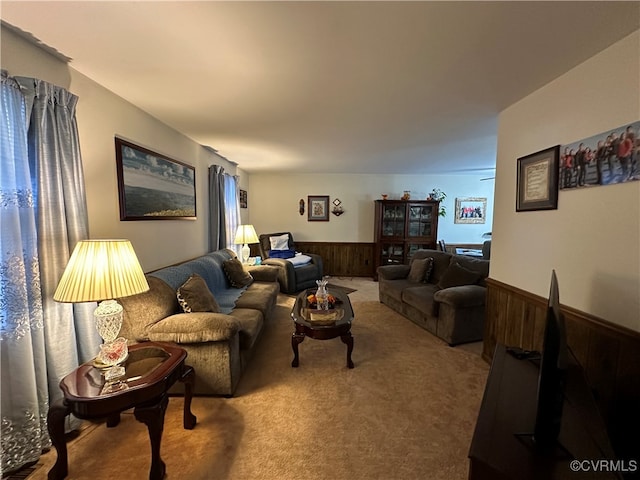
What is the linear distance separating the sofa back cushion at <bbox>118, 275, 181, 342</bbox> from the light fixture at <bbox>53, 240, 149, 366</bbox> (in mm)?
502

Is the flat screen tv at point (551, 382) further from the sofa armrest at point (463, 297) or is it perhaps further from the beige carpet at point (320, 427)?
the sofa armrest at point (463, 297)

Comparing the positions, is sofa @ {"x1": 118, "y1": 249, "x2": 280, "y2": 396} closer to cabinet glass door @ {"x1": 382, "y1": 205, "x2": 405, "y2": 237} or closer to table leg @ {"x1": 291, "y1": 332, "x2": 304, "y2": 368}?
table leg @ {"x1": 291, "y1": 332, "x2": 304, "y2": 368}

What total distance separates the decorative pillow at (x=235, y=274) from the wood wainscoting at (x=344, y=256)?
2555 millimetres

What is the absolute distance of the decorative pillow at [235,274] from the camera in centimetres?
354

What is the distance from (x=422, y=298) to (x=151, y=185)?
319 centimetres

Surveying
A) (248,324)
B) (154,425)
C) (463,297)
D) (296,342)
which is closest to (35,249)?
(154,425)

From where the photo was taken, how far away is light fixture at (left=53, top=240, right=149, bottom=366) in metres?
1.32

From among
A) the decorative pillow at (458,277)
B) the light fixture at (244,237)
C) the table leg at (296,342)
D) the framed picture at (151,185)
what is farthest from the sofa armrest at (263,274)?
the decorative pillow at (458,277)

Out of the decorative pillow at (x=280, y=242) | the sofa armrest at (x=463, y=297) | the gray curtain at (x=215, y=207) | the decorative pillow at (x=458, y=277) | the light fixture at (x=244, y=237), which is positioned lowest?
the sofa armrest at (x=463, y=297)

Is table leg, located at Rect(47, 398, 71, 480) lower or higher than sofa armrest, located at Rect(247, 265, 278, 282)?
lower

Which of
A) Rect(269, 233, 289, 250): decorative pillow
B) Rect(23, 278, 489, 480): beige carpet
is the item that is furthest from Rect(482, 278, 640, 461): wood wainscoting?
Rect(269, 233, 289, 250): decorative pillow

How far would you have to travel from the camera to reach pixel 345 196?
235 inches

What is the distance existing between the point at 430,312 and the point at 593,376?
60.3 inches

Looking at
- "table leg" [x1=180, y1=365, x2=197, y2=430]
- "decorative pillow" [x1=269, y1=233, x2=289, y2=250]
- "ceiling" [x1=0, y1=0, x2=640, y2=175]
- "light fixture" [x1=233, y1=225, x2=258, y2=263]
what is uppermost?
"ceiling" [x1=0, y1=0, x2=640, y2=175]
